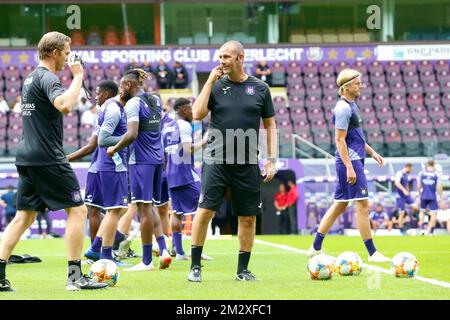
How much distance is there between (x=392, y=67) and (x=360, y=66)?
1.21 metres

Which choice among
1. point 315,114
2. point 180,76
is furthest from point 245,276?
point 180,76

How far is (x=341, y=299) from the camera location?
8227mm

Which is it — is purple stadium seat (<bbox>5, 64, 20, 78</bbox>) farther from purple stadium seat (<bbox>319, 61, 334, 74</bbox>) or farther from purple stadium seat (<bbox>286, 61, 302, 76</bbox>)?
purple stadium seat (<bbox>319, 61, 334, 74</bbox>)

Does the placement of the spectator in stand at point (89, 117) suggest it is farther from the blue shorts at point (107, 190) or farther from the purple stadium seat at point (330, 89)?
the blue shorts at point (107, 190)

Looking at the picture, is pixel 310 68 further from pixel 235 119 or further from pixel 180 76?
pixel 235 119

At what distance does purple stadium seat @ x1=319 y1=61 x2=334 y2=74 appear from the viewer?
35.0 meters

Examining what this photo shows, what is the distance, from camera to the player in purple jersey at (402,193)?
26031 mm

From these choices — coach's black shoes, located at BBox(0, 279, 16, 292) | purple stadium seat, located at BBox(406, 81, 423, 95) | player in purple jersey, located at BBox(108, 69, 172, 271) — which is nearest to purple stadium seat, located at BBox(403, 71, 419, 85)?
purple stadium seat, located at BBox(406, 81, 423, 95)

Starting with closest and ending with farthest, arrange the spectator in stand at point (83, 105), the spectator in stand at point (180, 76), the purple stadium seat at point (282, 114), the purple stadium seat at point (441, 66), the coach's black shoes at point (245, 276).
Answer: the coach's black shoes at point (245, 276)
the spectator in stand at point (83, 105)
the purple stadium seat at point (282, 114)
the spectator in stand at point (180, 76)
the purple stadium seat at point (441, 66)

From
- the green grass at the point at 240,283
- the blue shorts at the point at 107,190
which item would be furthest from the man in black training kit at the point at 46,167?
the blue shorts at the point at 107,190

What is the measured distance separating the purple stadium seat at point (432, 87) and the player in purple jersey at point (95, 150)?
2274 centimetres

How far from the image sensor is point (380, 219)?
26156 mm

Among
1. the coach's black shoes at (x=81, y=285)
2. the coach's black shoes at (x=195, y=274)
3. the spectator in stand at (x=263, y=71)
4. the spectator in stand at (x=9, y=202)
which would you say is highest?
the spectator in stand at (x=263, y=71)
